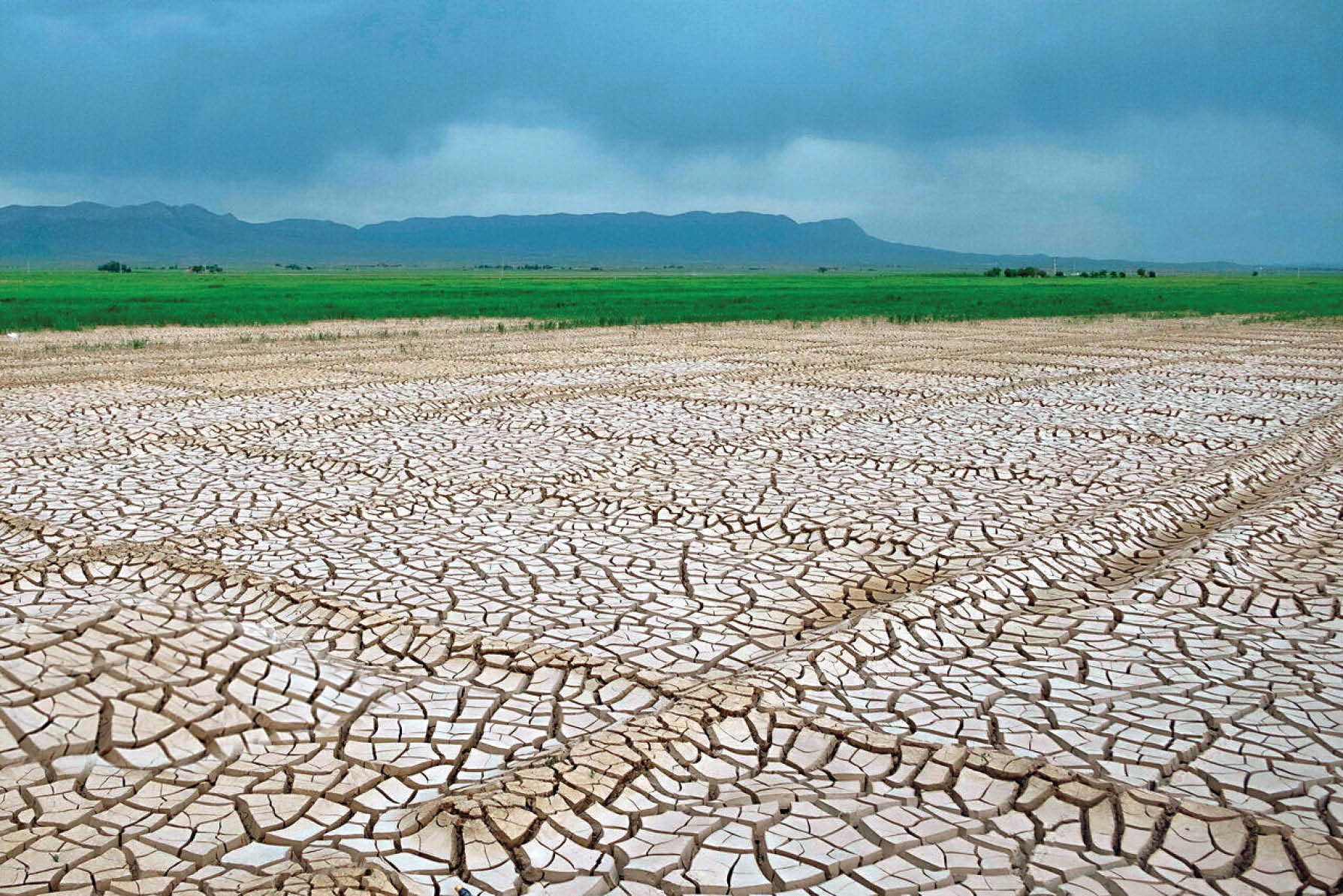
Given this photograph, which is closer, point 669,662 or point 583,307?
point 669,662

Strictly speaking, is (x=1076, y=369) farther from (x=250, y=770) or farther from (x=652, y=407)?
(x=250, y=770)

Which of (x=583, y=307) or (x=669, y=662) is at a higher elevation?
(x=583, y=307)

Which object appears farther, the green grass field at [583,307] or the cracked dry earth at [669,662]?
the green grass field at [583,307]

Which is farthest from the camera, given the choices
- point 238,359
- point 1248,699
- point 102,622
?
point 238,359

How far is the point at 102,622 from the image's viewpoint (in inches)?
167

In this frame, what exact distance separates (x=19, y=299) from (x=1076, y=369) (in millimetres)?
33701

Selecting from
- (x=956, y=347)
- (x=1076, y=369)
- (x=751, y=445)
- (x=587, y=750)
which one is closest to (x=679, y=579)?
(x=587, y=750)

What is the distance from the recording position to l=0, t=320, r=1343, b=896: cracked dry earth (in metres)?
2.85

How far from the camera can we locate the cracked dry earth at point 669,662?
2854 mm

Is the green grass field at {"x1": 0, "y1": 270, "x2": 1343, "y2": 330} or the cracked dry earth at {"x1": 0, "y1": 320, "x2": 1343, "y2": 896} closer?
the cracked dry earth at {"x1": 0, "y1": 320, "x2": 1343, "y2": 896}

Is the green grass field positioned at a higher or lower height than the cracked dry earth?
higher

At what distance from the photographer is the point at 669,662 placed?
413 cm

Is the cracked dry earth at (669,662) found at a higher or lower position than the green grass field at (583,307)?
lower

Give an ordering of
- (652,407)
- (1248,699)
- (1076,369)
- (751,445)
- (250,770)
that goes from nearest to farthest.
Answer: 1. (250,770)
2. (1248,699)
3. (751,445)
4. (652,407)
5. (1076,369)
